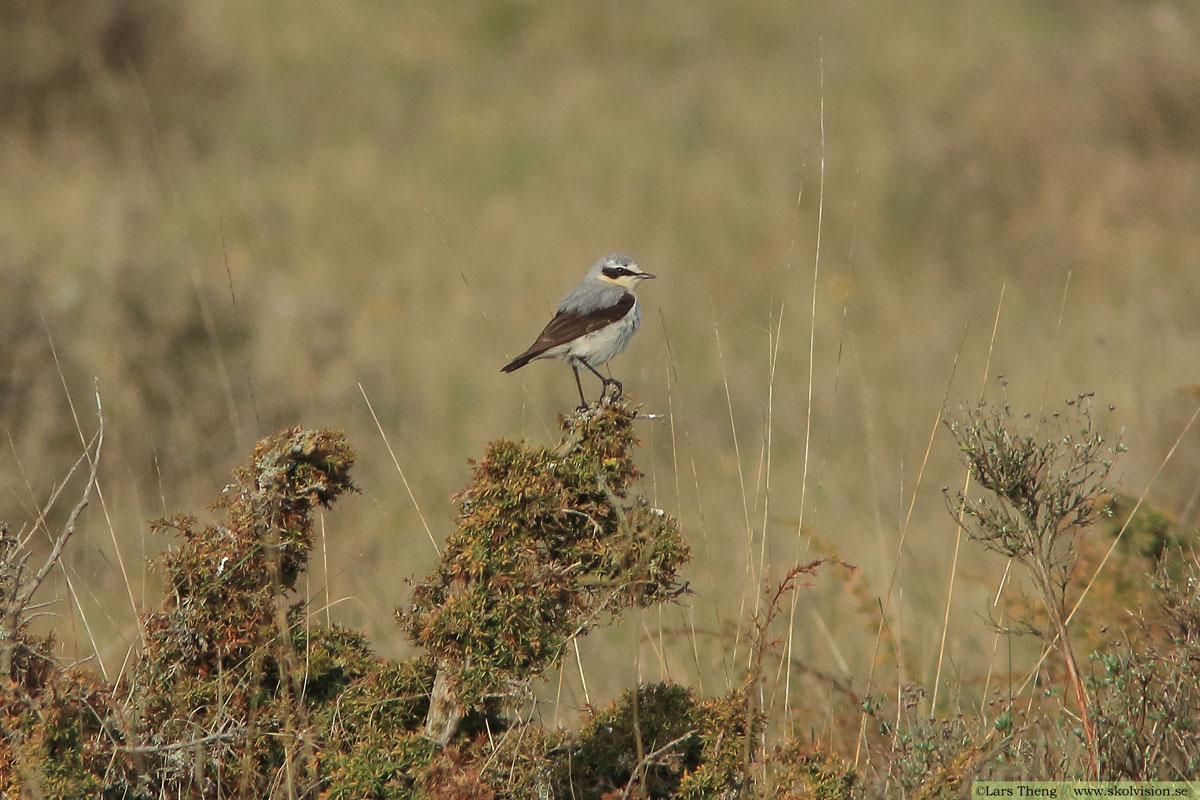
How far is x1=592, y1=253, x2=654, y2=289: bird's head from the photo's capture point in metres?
6.58

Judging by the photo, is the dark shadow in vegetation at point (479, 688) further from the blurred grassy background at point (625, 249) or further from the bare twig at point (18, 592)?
the blurred grassy background at point (625, 249)

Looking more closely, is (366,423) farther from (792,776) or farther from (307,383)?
(792,776)

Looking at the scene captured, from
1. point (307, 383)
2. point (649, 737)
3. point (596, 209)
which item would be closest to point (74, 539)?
point (307, 383)

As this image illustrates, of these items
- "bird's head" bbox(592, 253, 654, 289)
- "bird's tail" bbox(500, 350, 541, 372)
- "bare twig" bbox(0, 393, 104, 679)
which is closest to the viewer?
"bare twig" bbox(0, 393, 104, 679)

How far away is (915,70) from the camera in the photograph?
18172 millimetres

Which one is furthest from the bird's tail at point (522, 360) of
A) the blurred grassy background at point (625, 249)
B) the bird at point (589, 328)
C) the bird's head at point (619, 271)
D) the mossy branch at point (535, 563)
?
the mossy branch at point (535, 563)

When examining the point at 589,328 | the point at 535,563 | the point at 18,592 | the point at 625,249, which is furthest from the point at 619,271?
the point at 625,249

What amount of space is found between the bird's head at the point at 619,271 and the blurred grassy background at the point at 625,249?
1.86 feet

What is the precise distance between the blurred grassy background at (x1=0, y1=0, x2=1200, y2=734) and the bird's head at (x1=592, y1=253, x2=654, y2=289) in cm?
57

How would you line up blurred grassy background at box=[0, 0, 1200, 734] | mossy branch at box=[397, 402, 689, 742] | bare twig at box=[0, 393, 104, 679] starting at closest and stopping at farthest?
bare twig at box=[0, 393, 104, 679] < mossy branch at box=[397, 402, 689, 742] < blurred grassy background at box=[0, 0, 1200, 734]

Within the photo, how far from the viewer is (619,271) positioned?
6.61 meters

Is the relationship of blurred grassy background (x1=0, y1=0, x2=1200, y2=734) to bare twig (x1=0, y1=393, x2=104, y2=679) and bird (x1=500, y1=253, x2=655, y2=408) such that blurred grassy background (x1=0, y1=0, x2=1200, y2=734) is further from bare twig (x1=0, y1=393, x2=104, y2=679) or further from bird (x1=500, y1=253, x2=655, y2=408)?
bare twig (x1=0, y1=393, x2=104, y2=679)

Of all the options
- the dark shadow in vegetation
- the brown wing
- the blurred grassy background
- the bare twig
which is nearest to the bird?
the brown wing

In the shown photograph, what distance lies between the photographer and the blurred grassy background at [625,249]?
798 centimetres
